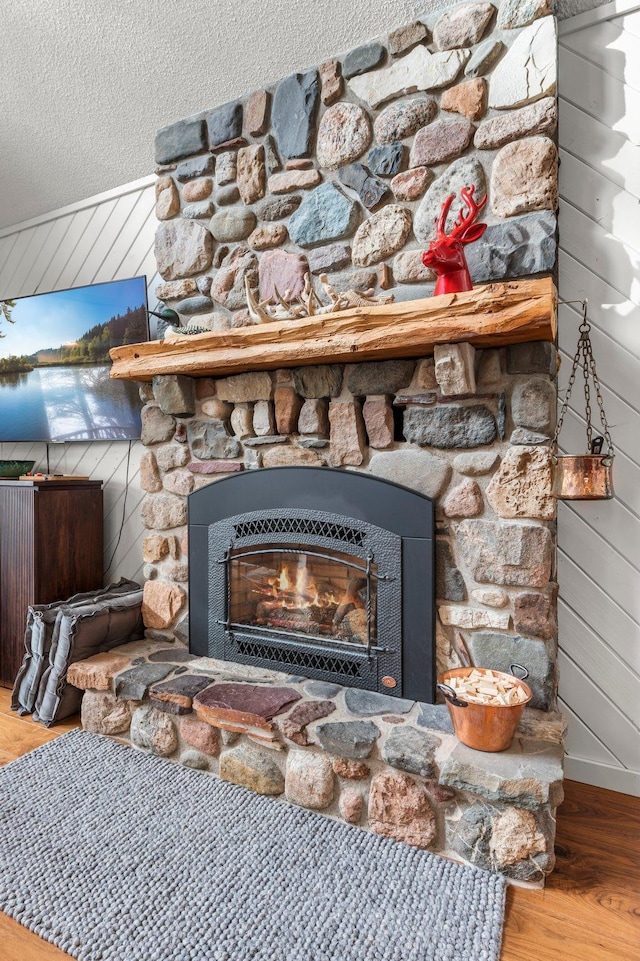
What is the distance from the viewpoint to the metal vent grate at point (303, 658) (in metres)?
1.86

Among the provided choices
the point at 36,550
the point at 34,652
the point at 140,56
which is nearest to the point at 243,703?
the point at 34,652

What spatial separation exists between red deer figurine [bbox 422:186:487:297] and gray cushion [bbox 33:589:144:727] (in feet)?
5.79

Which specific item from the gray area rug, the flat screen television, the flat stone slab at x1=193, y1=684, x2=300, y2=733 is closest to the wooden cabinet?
the flat screen television

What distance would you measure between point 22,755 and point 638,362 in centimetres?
253

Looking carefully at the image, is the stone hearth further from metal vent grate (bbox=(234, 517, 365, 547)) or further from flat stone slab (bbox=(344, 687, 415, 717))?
metal vent grate (bbox=(234, 517, 365, 547))

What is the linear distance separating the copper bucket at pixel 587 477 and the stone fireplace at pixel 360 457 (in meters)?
0.06

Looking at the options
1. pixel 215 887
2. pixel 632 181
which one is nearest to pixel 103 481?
pixel 215 887

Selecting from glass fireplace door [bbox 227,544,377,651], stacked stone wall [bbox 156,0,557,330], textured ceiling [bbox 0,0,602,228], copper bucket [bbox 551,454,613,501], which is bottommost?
glass fireplace door [bbox 227,544,377,651]

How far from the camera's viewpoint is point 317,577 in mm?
1994

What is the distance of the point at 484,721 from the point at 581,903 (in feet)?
1.47

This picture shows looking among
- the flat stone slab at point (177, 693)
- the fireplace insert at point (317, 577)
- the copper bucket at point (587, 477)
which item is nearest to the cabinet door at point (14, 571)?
the fireplace insert at point (317, 577)

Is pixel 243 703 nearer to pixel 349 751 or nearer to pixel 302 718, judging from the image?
pixel 302 718

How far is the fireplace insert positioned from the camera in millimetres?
1742

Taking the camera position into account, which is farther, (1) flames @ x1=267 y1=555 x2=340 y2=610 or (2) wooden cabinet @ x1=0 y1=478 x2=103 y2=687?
(2) wooden cabinet @ x1=0 y1=478 x2=103 y2=687
